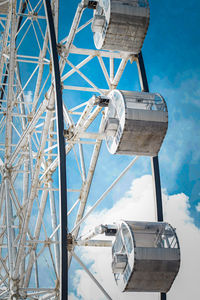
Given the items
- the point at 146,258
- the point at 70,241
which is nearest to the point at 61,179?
the point at 70,241

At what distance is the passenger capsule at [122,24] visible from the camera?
11641 millimetres

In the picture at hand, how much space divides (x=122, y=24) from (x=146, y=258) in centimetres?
588

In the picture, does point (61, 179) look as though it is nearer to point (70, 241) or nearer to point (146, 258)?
point (70, 241)

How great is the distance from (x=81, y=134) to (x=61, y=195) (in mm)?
2131

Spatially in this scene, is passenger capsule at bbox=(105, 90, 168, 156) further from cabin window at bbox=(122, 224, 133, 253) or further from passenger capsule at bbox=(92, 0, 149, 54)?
cabin window at bbox=(122, 224, 133, 253)

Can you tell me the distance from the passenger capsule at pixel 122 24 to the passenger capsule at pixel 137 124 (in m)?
1.59

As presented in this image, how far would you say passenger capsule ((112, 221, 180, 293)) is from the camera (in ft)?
34.9

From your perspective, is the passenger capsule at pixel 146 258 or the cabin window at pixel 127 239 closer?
the passenger capsule at pixel 146 258

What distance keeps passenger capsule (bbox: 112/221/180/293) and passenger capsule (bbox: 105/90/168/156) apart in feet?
6.51

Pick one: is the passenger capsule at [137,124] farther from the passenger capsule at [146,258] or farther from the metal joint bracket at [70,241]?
the metal joint bracket at [70,241]

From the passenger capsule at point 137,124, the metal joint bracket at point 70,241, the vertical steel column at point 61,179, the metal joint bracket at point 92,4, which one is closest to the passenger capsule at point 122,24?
the metal joint bracket at point 92,4

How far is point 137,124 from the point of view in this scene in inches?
421

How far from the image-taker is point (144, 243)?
11273 mm

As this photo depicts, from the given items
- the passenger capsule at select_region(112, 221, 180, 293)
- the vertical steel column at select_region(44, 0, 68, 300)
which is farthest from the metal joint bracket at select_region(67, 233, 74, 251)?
the passenger capsule at select_region(112, 221, 180, 293)
